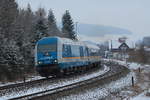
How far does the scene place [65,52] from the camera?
25.8 m

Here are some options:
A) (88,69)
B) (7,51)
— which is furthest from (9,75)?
(88,69)

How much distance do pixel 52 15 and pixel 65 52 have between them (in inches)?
2362

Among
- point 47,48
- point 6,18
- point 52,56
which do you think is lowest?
point 52,56

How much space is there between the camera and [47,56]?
24.5m

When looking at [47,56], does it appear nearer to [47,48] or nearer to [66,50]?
[47,48]

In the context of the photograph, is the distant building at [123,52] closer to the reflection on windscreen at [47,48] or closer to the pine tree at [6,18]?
the pine tree at [6,18]

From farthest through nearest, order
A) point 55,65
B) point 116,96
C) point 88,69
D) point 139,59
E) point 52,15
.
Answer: point 52,15, point 139,59, point 88,69, point 55,65, point 116,96

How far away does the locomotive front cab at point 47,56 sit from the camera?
2434 centimetres

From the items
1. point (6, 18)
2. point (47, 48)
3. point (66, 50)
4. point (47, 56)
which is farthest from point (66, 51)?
point (6, 18)

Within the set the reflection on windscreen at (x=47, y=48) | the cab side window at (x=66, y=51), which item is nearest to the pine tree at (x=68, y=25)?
the cab side window at (x=66, y=51)

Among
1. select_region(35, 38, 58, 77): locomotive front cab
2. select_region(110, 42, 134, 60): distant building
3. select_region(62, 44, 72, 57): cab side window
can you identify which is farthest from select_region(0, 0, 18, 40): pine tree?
select_region(110, 42, 134, 60): distant building

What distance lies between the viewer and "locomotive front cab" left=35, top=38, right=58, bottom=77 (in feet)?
79.9

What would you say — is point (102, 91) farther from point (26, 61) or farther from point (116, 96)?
point (26, 61)

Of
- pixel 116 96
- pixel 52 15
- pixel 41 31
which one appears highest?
pixel 52 15
